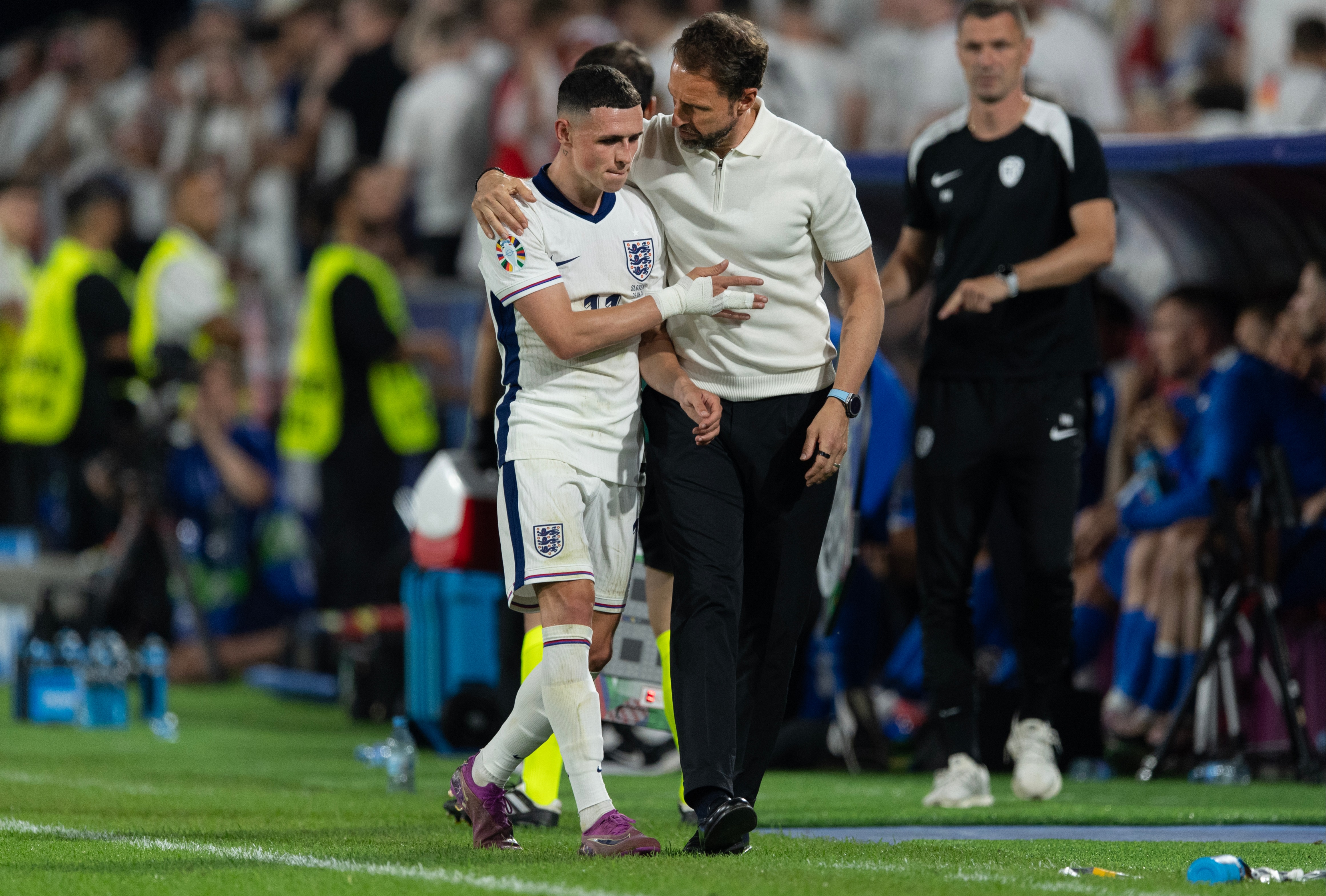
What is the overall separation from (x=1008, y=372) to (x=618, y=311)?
2096 millimetres

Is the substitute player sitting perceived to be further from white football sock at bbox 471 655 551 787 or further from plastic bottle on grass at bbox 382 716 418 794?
plastic bottle on grass at bbox 382 716 418 794

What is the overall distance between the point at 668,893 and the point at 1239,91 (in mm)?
7772

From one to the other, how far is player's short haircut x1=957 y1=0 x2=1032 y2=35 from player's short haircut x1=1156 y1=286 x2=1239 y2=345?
2630mm

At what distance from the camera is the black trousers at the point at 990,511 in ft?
22.1

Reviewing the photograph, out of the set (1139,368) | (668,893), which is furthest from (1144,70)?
(668,893)

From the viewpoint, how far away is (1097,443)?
927 cm

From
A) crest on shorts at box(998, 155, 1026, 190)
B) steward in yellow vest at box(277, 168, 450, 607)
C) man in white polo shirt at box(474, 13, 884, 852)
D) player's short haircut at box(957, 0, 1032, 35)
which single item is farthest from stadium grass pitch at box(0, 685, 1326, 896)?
steward in yellow vest at box(277, 168, 450, 607)

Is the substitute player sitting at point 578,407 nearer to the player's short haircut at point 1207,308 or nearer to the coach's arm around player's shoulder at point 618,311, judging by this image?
the coach's arm around player's shoulder at point 618,311

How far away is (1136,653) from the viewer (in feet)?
27.9

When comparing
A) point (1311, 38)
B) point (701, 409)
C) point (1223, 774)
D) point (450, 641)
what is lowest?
point (1223, 774)

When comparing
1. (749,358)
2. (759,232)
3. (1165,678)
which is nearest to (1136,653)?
(1165,678)

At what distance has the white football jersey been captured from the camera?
16.8 feet

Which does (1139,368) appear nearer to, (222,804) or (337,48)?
(222,804)

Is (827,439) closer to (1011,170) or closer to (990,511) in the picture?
→ (990,511)
